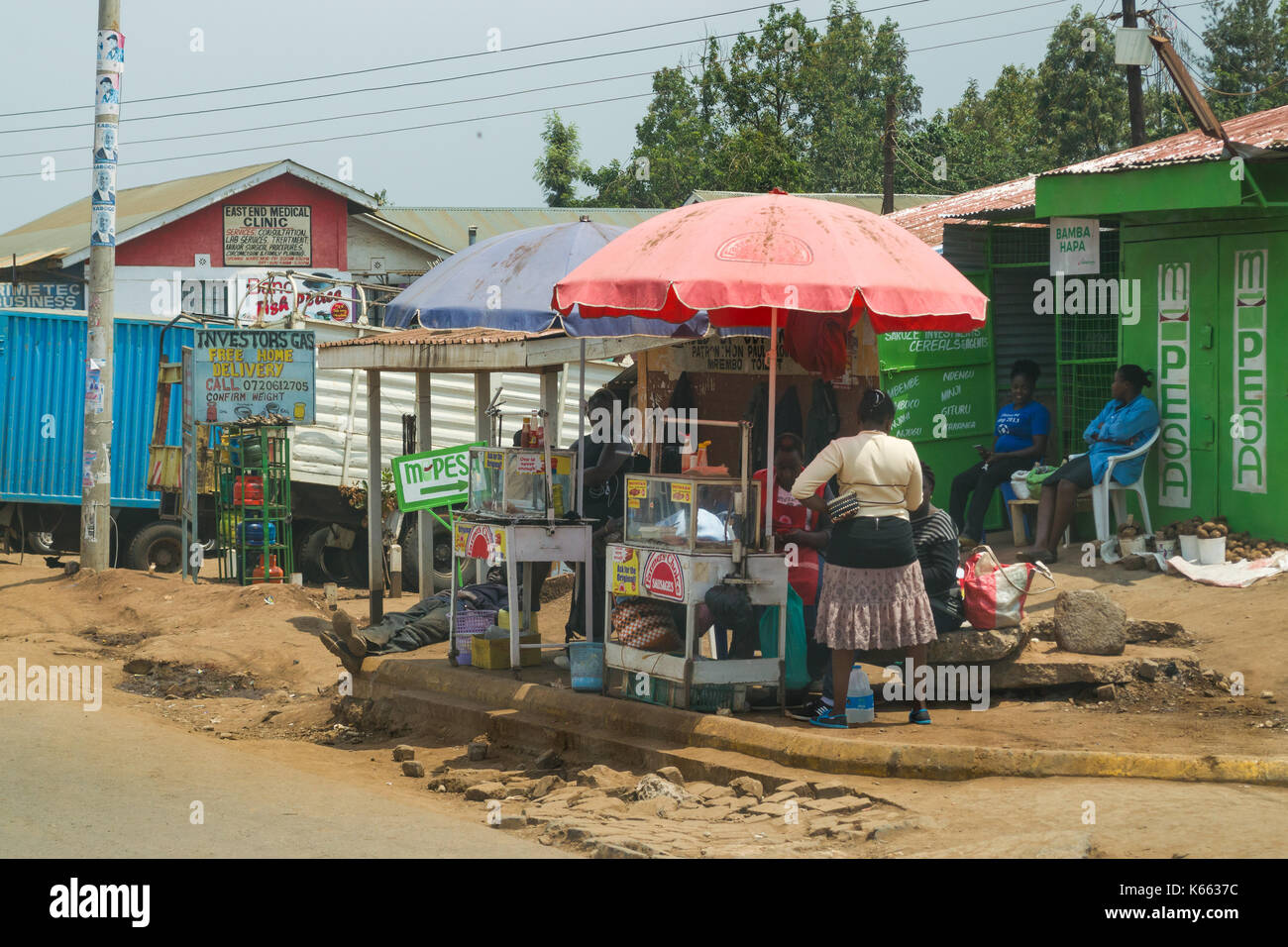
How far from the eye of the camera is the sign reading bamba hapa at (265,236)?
26.4 meters

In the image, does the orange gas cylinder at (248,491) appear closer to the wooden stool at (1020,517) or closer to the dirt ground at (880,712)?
the dirt ground at (880,712)

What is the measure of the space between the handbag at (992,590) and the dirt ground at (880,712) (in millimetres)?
511

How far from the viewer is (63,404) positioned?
1658cm

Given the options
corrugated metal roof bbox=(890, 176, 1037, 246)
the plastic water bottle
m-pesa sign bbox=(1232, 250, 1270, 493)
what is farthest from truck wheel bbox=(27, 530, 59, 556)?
m-pesa sign bbox=(1232, 250, 1270, 493)

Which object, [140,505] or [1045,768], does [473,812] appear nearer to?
[1045,768]

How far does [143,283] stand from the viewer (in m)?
25.7

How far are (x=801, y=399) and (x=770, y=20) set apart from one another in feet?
75.7

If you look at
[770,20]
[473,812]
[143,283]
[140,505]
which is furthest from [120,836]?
[770,20]

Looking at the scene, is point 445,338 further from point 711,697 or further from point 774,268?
point 774,268

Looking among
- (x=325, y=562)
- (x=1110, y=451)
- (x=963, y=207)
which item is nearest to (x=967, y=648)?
(x=1110, y=451)

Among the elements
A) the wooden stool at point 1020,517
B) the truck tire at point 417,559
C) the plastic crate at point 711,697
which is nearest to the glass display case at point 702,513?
the plastic crate at point 711,697

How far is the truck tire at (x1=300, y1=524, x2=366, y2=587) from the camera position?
15820 mm

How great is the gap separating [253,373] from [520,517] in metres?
7.31

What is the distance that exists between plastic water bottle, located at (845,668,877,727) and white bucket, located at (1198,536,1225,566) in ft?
13.3
